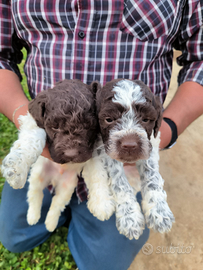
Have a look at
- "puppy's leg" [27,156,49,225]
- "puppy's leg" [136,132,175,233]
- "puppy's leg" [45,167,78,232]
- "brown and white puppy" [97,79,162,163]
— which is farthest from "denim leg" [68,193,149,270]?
"brown and white puppy" [97,79,162,163]

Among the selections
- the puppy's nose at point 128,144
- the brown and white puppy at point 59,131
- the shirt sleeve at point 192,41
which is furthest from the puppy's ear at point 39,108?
the shirt sleeve at point 192,41

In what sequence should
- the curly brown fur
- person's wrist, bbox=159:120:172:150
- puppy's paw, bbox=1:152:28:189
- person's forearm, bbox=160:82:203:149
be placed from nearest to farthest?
puppy's paw, bbox=1:152:28:189, the curly brown fur, person's wrist, bbox=159:120:172:150, person's forearm, bbox=160:82:203:149

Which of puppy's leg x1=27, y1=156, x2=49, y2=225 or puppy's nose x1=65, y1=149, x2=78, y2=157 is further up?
puppy's nose x1=65, y1=149, x2=78, y2=157

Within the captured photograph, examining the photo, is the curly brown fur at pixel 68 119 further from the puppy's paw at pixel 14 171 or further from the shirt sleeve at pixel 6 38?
the shirt sleeve at pixel 6 38

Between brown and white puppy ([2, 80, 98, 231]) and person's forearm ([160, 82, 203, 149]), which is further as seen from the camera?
person's forearm ([160, 82, 203, 149])

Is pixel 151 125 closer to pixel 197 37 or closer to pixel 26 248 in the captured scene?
pixel 197 37

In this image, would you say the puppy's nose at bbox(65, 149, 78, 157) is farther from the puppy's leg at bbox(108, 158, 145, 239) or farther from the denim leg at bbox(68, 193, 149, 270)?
the denim leg at bbox(68, 193, 149, 270)

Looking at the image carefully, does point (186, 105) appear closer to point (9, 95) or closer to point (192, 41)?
point (192, 41)
